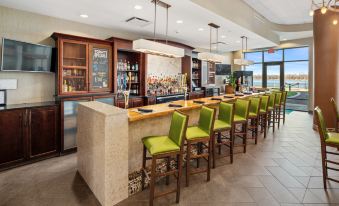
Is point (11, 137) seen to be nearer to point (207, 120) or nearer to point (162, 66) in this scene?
point (207, 120)

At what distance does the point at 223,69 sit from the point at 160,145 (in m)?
8.23

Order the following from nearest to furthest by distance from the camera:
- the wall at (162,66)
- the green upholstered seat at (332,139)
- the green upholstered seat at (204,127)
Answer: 1. the green upholstered seat at (332,139)
2. the green upholstered seat at (204,127)
3. the wall at (162,66)

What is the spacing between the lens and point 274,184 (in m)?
2.81

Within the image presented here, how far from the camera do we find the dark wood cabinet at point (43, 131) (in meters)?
3.65

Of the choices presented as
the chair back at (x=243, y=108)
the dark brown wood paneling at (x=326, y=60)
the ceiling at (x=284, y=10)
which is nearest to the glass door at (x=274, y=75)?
the ceiling at (x=284, y=10)

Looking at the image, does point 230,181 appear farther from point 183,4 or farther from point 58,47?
point 58,47

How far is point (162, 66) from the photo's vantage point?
6898 millimetres

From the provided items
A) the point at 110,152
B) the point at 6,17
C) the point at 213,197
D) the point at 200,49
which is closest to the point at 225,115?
the point at 213,197

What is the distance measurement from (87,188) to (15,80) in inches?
107

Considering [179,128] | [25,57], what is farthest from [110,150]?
[25,57]

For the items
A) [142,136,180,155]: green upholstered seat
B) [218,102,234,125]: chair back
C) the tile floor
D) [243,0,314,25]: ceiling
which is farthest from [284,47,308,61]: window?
[142,136,180,155]: green upholstered seat

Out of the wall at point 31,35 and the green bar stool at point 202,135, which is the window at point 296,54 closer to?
the green bar stool at point 202,135

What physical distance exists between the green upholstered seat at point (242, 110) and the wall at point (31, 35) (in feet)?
13.2

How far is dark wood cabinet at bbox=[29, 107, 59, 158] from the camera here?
365 cm
